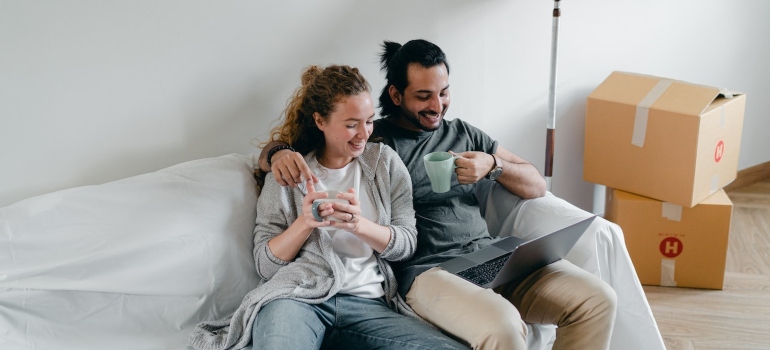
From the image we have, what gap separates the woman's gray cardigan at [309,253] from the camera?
1805 millimetres

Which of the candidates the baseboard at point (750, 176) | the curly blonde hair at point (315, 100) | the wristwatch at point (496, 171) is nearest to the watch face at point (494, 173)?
the wristwatch at point (496, 171)

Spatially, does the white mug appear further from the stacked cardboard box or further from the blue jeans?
the stacked cardboard box

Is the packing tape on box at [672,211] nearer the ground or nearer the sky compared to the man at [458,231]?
nearer the ground

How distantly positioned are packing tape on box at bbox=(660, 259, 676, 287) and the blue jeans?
1312 mm

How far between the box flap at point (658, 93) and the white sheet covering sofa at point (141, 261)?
756mm

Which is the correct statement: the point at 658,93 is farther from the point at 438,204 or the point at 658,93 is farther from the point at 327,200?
the point at 327,200

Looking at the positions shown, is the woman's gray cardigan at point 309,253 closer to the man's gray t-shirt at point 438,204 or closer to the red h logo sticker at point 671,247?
the man's gray t-shirt at point 438,204

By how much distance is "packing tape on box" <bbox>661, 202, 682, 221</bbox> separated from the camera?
2709 mm

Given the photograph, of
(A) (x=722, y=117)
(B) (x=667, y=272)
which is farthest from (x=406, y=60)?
(B) (x=667, y=272)

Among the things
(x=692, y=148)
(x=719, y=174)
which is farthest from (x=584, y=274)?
(x=719, y=174)

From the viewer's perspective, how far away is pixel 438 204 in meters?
2.15

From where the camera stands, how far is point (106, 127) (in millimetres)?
2025

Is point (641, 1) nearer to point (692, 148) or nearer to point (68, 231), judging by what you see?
point (692, 148)

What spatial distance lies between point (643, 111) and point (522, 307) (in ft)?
3.40
